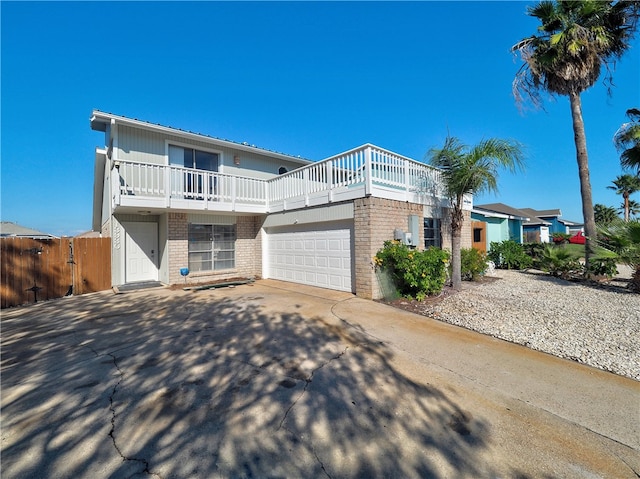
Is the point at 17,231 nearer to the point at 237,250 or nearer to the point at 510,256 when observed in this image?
the point at 237,250

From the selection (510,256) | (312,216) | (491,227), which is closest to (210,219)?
(312,216)

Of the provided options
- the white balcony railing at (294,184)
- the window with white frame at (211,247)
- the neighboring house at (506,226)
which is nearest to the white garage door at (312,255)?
the white balcony railing at (294,184)

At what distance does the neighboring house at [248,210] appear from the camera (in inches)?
314

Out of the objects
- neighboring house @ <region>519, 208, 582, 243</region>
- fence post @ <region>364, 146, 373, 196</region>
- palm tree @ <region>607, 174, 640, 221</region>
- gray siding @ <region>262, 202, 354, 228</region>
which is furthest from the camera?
palm tree @ <region>607, 174, 640, 221</region>

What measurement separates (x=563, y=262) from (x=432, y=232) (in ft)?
16.6

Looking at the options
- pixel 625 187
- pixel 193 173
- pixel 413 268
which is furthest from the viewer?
A: pixel 625 187

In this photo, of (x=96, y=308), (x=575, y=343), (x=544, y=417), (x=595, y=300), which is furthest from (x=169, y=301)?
(x=595, y=300)

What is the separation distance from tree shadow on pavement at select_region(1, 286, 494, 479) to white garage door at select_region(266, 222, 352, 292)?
355 cm

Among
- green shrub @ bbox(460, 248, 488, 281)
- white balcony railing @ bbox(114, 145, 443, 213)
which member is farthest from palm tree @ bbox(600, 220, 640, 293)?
white balcony railing @ bbox(114, 145, 443, 213)

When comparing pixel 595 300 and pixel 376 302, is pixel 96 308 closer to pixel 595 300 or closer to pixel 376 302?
pixel 376 302

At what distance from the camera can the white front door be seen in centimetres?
1009

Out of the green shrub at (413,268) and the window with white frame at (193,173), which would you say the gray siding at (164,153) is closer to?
the window with white frame at (193,173)

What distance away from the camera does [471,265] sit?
9852 mm

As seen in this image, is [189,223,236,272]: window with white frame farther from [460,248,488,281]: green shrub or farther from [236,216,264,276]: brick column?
[460,248,488,281]: green shrub
